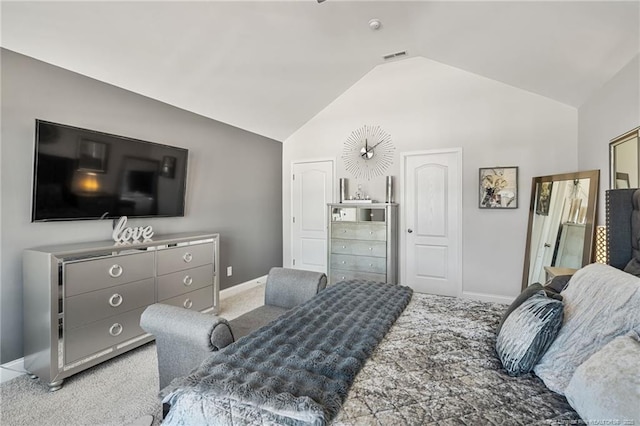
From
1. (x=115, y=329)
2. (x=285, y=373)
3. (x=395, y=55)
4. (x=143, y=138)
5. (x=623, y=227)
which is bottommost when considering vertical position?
(x=115, y=329)

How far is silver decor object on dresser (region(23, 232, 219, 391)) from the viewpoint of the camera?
2074mm

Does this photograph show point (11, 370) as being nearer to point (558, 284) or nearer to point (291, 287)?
point (291, 287)

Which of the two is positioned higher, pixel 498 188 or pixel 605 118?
pixel 605 118

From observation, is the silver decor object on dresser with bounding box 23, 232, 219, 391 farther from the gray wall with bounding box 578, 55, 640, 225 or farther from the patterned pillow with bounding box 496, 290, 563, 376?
the gray wall with bounding box 578, 55, 640, 225

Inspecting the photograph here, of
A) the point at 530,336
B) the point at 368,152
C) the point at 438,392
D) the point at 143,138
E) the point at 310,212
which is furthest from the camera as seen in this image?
the point at 310,212

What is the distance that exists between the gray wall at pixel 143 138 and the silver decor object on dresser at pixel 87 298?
164 mm

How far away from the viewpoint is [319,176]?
4.92 m

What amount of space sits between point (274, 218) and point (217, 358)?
154 inches

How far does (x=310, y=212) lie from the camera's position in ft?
16.5

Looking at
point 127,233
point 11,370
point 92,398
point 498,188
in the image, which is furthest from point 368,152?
point 11,370

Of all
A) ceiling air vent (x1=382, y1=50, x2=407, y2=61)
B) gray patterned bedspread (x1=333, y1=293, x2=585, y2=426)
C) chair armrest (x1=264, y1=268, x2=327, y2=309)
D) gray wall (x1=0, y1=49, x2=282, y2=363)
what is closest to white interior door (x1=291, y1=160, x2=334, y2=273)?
gray wall (x1=0, y1=49, x2=282, y2=363)

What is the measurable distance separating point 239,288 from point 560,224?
405cm

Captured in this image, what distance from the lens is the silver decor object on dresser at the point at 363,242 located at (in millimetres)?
4011

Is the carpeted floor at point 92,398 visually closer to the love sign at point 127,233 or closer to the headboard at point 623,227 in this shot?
the love sign at point 127,233
